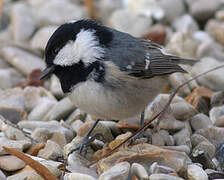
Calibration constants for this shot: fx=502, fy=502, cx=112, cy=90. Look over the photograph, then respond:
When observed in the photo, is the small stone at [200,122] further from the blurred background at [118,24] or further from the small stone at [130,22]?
the small stone at [130,22]

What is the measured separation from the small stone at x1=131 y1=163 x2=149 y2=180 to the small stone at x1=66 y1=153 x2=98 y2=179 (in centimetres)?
22

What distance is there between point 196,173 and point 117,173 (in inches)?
17.1

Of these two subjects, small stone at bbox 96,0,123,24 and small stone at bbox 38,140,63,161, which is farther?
small stone at bbox 96,0,123,24

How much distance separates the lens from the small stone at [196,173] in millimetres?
2656

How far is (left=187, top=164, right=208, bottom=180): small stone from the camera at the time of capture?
2.66m

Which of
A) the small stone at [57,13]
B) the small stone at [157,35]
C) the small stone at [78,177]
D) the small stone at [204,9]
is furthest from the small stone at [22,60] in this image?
the small stone at [78,177]

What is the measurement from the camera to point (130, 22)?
5.05 m

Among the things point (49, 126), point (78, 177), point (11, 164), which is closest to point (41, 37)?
point (49, 126)

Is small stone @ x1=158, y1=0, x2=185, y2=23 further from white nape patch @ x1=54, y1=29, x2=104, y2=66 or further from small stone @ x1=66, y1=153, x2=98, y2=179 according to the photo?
small stone @ x1=66, y1=153, x2=98, y2=179

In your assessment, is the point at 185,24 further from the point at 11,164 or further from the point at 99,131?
the point at 11,164

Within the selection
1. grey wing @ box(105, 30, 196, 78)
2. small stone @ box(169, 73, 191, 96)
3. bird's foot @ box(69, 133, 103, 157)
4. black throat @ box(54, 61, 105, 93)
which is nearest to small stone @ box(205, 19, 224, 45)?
small stone @ box(169, 73, 191, 96)

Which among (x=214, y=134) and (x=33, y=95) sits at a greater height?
(x=214, y=134)

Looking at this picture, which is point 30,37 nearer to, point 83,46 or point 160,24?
point 160,24

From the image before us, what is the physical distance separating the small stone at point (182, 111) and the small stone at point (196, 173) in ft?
2.66
